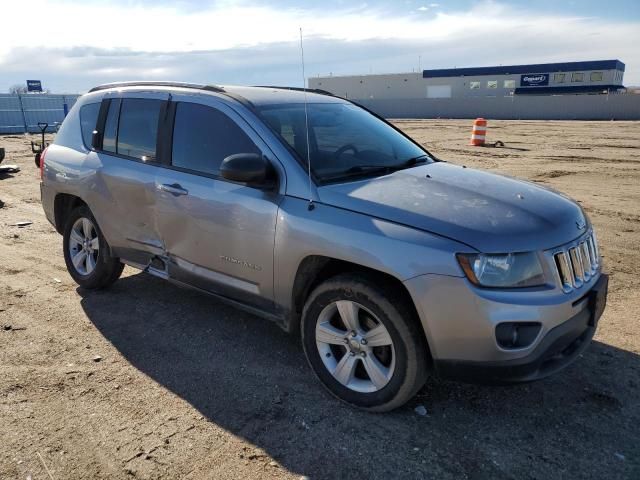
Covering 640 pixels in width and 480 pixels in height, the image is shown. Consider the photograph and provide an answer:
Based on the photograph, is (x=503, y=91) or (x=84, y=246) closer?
(x=84, y=246)

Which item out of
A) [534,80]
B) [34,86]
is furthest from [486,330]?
[534,80]

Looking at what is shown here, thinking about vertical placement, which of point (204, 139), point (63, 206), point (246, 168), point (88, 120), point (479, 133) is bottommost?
point (479, 133)

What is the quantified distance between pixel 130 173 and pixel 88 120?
1.13 meters

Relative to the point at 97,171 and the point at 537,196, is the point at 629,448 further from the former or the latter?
the point at 97,171

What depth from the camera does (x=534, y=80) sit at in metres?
60.5

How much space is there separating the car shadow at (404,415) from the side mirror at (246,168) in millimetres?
1364

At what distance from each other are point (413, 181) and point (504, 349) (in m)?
1.28

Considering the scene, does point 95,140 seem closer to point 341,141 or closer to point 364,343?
point 341,141

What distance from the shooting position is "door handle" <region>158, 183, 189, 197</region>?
3915 mm

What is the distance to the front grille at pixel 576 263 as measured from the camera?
2.90 meters

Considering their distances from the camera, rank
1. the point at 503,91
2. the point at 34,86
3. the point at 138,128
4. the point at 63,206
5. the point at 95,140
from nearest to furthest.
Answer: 1. the point at 138,128
2. the point at 95,140
3. the point at 63,206
4. the point at 34,86
5. the point at 503,91

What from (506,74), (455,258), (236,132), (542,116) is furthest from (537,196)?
(506,74)

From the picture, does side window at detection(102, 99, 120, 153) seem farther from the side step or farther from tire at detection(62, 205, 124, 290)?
the side step

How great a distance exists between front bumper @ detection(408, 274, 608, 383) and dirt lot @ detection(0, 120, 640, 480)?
0.46m
